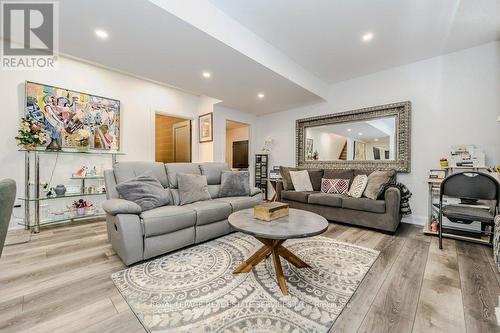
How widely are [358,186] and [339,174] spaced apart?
0.61 m

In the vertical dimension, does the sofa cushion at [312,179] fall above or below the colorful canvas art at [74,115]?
below

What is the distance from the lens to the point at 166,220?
2152 mm

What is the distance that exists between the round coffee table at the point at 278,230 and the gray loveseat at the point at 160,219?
0.66m

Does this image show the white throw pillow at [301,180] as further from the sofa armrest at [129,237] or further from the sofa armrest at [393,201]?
the sofa armrest at [129,237]

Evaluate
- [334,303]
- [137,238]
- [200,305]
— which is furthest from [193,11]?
[334,303]

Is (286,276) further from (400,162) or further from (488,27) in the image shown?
(488,27)

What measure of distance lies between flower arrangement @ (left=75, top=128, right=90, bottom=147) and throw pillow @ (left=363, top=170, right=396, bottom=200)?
4.59 meters

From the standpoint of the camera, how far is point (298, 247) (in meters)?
2.40

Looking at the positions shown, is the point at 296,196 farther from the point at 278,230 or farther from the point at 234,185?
the point at 278,230

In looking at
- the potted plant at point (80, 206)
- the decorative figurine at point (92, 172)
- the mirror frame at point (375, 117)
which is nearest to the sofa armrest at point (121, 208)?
the potted plant at point (80, 206)

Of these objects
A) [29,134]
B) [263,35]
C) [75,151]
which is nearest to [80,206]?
[75,151]

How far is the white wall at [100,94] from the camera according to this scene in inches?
115

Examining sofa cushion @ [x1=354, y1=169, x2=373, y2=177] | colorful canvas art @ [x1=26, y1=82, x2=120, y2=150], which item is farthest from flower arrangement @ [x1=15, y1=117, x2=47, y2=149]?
sofa cushion @ [x1=354, y1=169, x2=373, y2=177]

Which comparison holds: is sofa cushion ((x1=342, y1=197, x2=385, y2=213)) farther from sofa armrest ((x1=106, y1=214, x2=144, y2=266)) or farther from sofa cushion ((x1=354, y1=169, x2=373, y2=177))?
sofa armrest ((x1=106, y1=214, x2=144, y2=266))
